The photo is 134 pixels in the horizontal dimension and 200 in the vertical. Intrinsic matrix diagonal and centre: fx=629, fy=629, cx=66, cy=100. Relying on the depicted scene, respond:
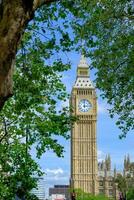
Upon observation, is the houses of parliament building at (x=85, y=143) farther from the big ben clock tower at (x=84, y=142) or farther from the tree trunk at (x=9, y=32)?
the tree trunk at (x=9, y=32)

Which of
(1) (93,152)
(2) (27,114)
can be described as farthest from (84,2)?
(1) (93,152)

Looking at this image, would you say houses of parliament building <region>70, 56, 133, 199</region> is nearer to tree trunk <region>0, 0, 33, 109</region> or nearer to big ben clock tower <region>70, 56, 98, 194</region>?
big ben clock tower <region>70, 56, 98, 194</region>

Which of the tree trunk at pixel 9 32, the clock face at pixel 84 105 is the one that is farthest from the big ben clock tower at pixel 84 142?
the tree trunk at pixel 9 32

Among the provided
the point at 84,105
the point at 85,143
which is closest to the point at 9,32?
the point at 85,143

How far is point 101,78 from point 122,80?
775 millimetres

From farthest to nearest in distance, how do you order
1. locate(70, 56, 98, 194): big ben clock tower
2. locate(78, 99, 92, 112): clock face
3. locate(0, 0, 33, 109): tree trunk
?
locate(78, 99, 92, 112): clock face, locate(70, 56, 98, 194): big ben clock tower, locate(0, 0, 33, 109): tree trunk

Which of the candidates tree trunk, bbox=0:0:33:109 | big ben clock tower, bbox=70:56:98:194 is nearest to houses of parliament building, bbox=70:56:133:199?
big ben clock tower, bbox=70:56:98:194

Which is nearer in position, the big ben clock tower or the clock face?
the big ben clock tower

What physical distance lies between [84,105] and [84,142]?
1142 centimetres

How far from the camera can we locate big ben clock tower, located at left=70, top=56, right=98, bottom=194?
18275 cm

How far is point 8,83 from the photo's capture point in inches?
346

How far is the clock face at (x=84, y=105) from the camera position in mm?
190500

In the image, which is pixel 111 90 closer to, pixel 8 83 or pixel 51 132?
pixel 51 132

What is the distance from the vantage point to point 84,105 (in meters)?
191
